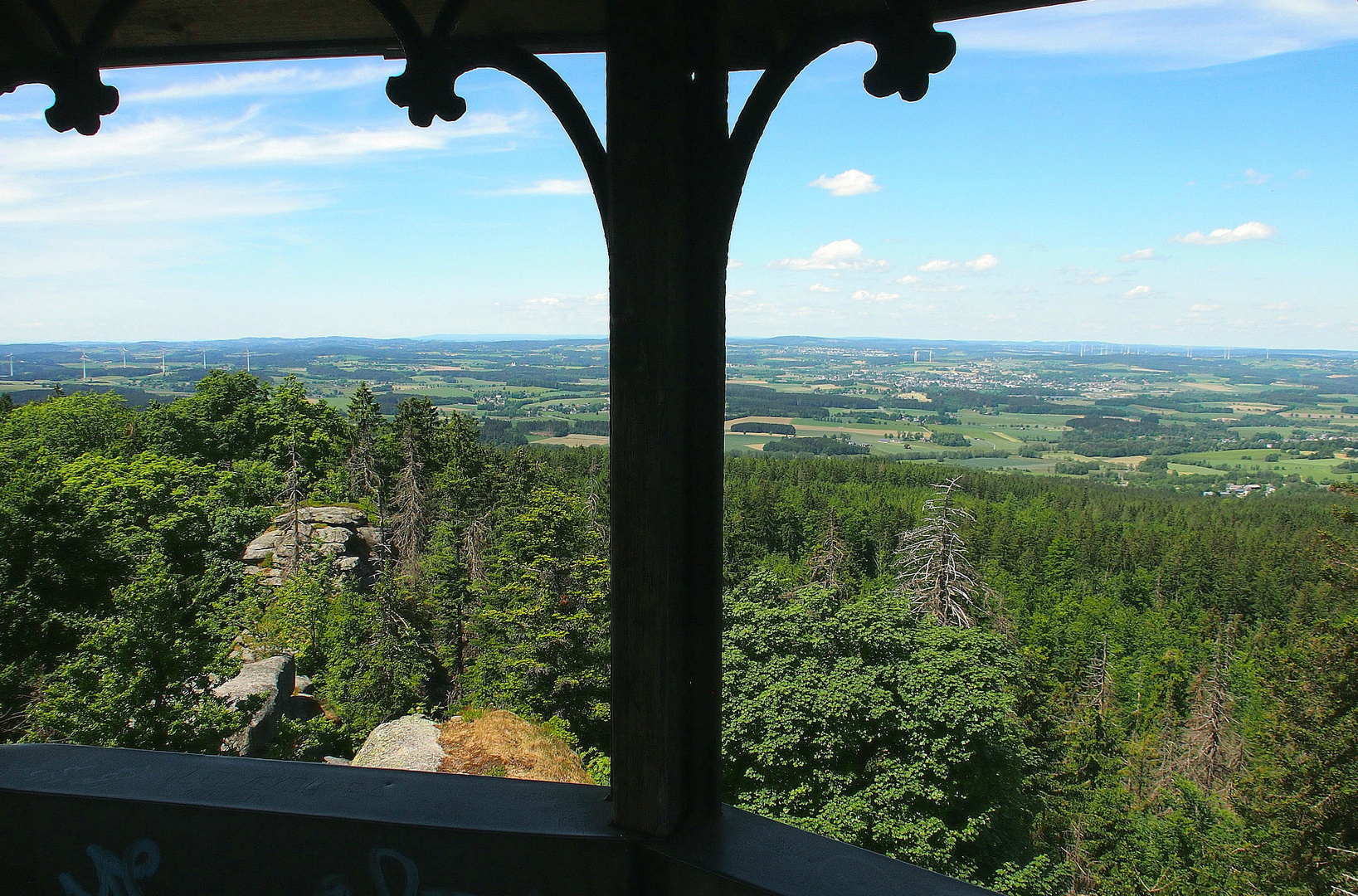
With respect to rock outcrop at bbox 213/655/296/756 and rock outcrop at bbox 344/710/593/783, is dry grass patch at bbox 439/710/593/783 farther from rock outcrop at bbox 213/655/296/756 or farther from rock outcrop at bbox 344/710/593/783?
rock outcrop at bbox 213/655/296/756

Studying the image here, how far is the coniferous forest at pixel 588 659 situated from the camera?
16438 millimetres

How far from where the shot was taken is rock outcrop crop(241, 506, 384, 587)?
27.6m

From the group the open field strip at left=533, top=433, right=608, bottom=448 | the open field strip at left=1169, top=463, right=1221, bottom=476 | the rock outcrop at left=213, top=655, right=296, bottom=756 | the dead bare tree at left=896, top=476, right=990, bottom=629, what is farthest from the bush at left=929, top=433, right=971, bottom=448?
the rock outcrop at left=213, top=655, right=296, bottom=756

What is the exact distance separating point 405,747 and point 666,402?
576 inches

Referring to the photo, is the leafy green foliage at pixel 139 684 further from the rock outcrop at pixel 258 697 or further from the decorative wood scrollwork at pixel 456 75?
the decorative wood scrollwork at pixel 456 75

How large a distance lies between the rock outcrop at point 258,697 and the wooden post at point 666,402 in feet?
61.1

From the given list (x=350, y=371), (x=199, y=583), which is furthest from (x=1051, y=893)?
(x=350, y=371)

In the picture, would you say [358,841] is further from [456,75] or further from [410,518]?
[410,518]

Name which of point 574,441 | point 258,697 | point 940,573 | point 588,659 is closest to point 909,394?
point 574,441

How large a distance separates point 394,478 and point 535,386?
50865 mm

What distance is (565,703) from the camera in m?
21.5

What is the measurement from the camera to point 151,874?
1.89 metres

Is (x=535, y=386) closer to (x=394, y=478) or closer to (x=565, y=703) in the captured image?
(x=394, y=478)

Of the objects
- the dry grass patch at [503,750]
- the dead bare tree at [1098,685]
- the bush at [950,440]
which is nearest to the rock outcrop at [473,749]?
the dry grass patch at [503,750]
